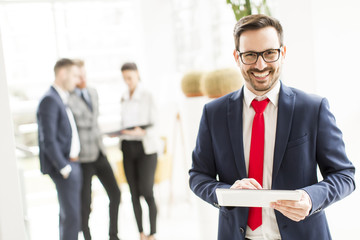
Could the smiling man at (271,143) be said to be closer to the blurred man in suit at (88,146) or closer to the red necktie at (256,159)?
the red necktie at (256,159)

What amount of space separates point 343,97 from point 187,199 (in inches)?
127

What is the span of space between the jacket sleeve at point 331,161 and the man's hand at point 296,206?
0.32 feet

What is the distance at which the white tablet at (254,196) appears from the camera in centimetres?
134

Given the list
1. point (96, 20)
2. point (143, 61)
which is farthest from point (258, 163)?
point (96, 20)

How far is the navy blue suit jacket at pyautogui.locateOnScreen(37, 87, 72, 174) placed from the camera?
11.0ft

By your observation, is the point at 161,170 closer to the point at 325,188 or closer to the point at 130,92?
the point at 130,92

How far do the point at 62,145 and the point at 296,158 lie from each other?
2.27 metres

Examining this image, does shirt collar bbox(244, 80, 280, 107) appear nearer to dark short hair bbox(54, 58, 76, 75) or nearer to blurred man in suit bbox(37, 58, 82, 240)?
blurred man in suit bbox(37, 58, 82, 240)

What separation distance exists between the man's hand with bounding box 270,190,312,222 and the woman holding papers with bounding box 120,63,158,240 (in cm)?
272

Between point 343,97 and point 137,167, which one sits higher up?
point 343,97

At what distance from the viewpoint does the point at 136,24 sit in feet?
22.4

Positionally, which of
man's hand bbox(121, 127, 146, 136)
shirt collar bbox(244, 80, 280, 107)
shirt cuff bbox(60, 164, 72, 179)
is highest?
shirt collar bbox(244, 80, 280, 107)

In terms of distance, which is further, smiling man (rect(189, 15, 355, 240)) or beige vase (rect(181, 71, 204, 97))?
beige vase (rect(181, 71, 204, 97))

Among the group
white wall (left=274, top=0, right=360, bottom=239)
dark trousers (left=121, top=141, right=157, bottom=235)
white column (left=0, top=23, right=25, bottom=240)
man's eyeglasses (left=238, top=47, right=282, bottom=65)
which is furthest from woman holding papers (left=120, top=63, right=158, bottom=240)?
man's eyeglasses (left=238, top=47, right=282, bottom=65)
